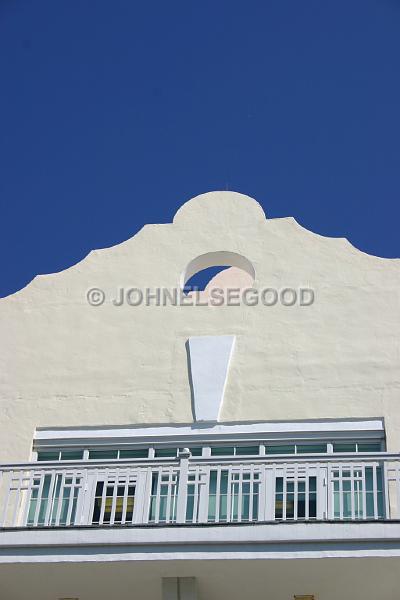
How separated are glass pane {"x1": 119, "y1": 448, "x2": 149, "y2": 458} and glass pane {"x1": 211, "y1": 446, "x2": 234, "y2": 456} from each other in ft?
2.93

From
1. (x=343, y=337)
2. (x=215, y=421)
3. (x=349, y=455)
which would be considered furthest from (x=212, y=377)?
(x=349, y=455)

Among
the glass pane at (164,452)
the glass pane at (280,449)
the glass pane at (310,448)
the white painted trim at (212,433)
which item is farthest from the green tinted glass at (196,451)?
the glass pane at (310,448)

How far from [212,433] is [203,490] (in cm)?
189

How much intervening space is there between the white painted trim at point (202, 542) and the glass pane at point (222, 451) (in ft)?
8.21

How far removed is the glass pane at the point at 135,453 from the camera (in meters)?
15.6

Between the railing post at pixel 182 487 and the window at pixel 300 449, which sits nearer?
the railing post at pixel 182 487

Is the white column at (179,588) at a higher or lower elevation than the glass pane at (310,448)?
lower

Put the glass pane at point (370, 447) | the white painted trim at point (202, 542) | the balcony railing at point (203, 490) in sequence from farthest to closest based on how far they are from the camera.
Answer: the glass pane at point (370, 447) → the balcony railing at point (203, 490) → the white painted trim at point (202, 542)

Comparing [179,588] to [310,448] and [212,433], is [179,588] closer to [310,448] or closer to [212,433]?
[212,433]

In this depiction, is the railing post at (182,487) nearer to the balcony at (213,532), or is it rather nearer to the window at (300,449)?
the balcony at (213,532)

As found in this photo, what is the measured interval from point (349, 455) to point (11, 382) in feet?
16.8

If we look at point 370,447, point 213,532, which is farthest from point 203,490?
point 370,447

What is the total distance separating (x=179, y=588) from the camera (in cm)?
1317

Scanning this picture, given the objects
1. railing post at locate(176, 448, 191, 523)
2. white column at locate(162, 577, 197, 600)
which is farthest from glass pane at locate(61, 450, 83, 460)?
white column at locate(162, 577, 197, 600)
